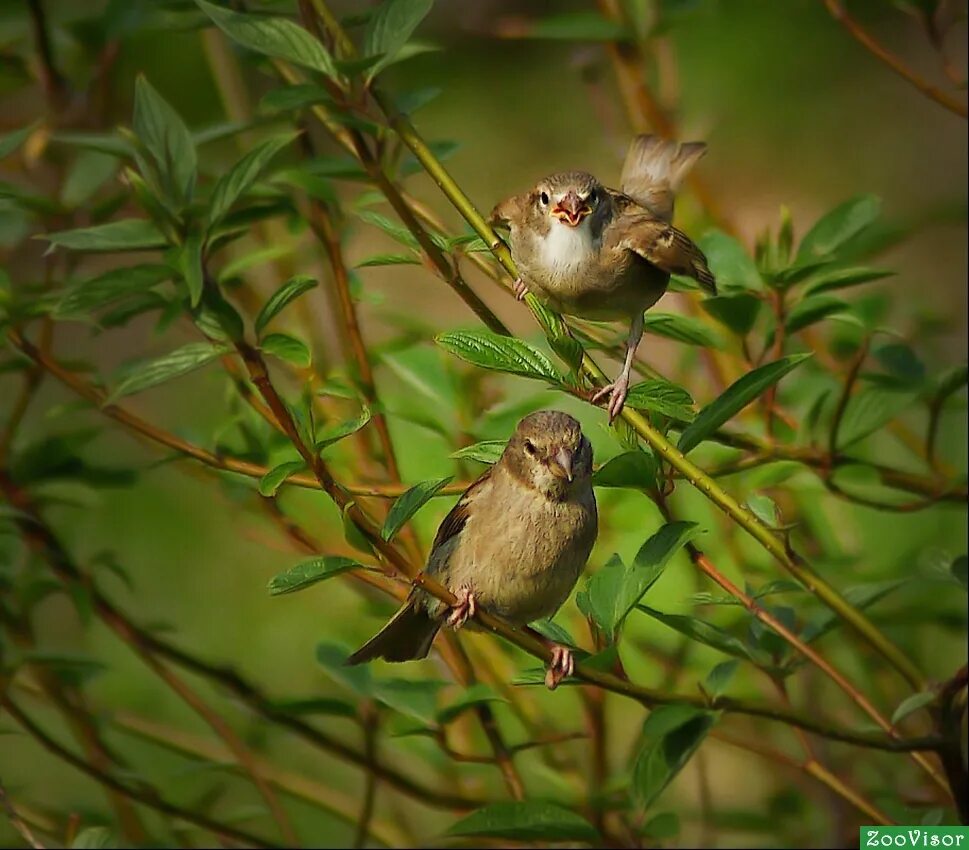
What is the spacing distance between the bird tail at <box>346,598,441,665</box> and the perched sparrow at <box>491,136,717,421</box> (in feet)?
1.39

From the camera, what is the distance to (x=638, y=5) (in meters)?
2.32

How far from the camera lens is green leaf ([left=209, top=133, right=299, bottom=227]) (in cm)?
171

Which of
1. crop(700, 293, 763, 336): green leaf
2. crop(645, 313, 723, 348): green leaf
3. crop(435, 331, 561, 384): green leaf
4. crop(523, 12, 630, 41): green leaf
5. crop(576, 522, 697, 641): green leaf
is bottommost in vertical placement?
crop(576, 522, 697, 641): green leaf

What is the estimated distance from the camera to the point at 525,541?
1.89m

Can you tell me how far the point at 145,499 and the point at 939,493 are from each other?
287 centimetres

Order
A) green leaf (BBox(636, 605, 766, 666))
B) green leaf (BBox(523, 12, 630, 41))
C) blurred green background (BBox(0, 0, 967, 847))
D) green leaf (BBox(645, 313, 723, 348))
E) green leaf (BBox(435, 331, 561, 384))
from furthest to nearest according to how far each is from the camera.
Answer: blurred green background (BBox(0, 0, 967, 847)) < green leaf (BBox(523, 12, 630, 41)) < green leaf (BBox(645, 313, 723, 348)) < green leaf (BBox(636, 605, 766, 666)) < green leaf (BBox(435, 331, 561, 384))

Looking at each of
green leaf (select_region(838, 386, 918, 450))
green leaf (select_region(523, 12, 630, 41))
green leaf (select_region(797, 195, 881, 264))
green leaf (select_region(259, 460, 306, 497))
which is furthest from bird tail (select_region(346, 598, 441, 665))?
green leaf (select_region(523, 12, 630, 41))

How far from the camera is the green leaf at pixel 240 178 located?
5.61 ft

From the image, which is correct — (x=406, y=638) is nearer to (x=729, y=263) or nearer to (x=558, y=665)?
(x=558, y=665)

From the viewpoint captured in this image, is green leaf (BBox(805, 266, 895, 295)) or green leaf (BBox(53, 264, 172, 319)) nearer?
green leaf (BBox(53, 264, 172, 319))

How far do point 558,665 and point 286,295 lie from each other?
0.53 m

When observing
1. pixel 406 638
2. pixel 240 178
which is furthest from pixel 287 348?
pixel 406 638

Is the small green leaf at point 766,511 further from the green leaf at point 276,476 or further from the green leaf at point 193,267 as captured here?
the green leaf at point 193,267

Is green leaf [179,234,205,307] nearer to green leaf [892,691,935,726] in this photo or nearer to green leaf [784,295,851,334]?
green leaf [784,295,851,334]
